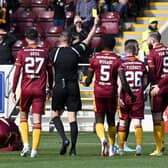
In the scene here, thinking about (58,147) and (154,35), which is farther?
(58,147)

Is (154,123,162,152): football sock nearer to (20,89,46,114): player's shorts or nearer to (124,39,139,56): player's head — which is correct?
(124,39,139,56): player's head

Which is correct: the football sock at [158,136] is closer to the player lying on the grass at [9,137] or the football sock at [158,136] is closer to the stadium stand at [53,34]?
the player lying on the grass at [9,137]

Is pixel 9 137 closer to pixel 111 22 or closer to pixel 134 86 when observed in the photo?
pixel 134 86

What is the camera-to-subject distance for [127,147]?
61.9ft

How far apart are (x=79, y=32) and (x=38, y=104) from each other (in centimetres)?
1001

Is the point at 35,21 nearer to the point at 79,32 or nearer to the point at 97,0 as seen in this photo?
the point at 97,0

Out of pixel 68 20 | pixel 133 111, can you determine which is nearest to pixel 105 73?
pixel 133 111

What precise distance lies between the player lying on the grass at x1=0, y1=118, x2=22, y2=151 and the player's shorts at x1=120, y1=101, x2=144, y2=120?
7.11 feet

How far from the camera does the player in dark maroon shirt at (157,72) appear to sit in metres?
17.6

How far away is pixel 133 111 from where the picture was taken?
1747cm

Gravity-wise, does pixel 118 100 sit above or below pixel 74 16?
above

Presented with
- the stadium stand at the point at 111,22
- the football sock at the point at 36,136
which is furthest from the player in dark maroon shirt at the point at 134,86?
the stadium stand at the point at 111,22

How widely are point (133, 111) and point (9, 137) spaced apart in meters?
2.47

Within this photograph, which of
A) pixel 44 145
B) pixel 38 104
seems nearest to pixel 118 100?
pixel 38 104
